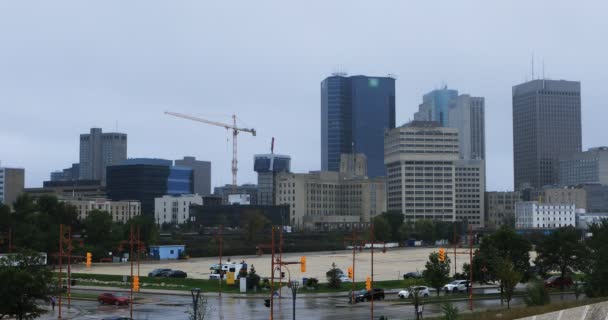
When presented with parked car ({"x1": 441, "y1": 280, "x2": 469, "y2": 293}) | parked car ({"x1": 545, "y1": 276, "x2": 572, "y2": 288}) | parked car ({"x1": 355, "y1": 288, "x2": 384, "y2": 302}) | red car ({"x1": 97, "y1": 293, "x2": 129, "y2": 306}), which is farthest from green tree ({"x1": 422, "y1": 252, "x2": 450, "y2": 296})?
red car ({"x1": 97, "y1": 293, "x2": 129, "y2": 306})

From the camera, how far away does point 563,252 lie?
83.9 meters

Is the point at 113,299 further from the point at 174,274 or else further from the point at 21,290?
the point at 174,274

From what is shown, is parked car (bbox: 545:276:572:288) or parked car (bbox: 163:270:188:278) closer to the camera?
parked car (bbox: 545:276:572:288)

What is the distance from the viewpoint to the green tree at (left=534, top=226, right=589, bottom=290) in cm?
8375

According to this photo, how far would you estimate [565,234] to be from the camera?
84250 mm

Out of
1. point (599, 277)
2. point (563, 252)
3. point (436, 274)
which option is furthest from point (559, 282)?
point (599, 277)

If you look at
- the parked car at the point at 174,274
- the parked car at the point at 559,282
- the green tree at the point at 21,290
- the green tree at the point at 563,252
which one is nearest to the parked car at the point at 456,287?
the parked car at the point at 559,282

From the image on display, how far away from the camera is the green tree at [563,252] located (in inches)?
3297

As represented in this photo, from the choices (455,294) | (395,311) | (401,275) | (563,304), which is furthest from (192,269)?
(563,304)

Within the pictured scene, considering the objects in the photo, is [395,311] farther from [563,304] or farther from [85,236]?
[85,236]

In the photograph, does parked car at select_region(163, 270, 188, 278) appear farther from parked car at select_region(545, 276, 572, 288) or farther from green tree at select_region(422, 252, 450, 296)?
parked car at select_region(545, 276, 572, 288)

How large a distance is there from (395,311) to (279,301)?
11.1 meters

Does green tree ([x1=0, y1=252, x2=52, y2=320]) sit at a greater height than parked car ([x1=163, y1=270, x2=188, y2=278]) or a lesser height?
greater

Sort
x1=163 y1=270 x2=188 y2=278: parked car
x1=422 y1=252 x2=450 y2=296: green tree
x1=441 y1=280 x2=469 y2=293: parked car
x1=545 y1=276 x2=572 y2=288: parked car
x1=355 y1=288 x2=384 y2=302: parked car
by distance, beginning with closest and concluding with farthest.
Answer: x1=355 y1=288 x2=384 y2=302: parked car → x1=422 y1=252 x2=450 y2=296: green tree → x1=441 y1=280 x2=469 y2=293: parked car → x1=545 y1=276 x2=572 y2=288: parked car → x1=163 y1=270 x2=188 y2=278: parked car
